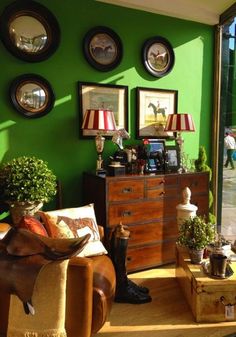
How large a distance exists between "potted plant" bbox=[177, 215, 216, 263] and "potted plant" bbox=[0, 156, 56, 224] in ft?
4.00

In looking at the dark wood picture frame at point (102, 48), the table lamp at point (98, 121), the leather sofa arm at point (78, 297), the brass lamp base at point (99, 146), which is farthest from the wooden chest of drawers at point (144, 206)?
the dark wood picture frame at point (102, 48)

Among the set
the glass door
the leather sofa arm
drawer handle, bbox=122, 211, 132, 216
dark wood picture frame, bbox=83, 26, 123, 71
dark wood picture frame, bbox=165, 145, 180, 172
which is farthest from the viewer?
the glass door

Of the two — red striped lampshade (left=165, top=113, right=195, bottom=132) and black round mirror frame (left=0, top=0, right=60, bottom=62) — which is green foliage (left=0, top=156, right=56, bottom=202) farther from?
red striped lampshade (left=165, top=113, right=195, bottom=132)

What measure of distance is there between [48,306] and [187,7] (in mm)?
3488

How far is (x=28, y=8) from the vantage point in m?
2.70

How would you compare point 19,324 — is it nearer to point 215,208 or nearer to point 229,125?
point 215,208

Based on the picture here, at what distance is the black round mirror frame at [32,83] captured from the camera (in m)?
2.72

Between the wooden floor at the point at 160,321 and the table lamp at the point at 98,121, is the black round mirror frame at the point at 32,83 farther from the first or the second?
the wooden floor at the point at 160,321

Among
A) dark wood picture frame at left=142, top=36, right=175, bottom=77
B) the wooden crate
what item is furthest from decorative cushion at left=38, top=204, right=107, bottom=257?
dark wood picture frame at left=142, top=36, right=175, bottom=77

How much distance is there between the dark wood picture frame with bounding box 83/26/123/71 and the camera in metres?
3.00

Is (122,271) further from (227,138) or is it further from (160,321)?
(227,138)

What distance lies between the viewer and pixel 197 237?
2.23 m

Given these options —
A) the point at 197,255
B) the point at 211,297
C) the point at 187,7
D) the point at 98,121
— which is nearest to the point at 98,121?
the point at 98,121

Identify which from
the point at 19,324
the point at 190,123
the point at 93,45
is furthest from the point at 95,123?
the point at 19,324
